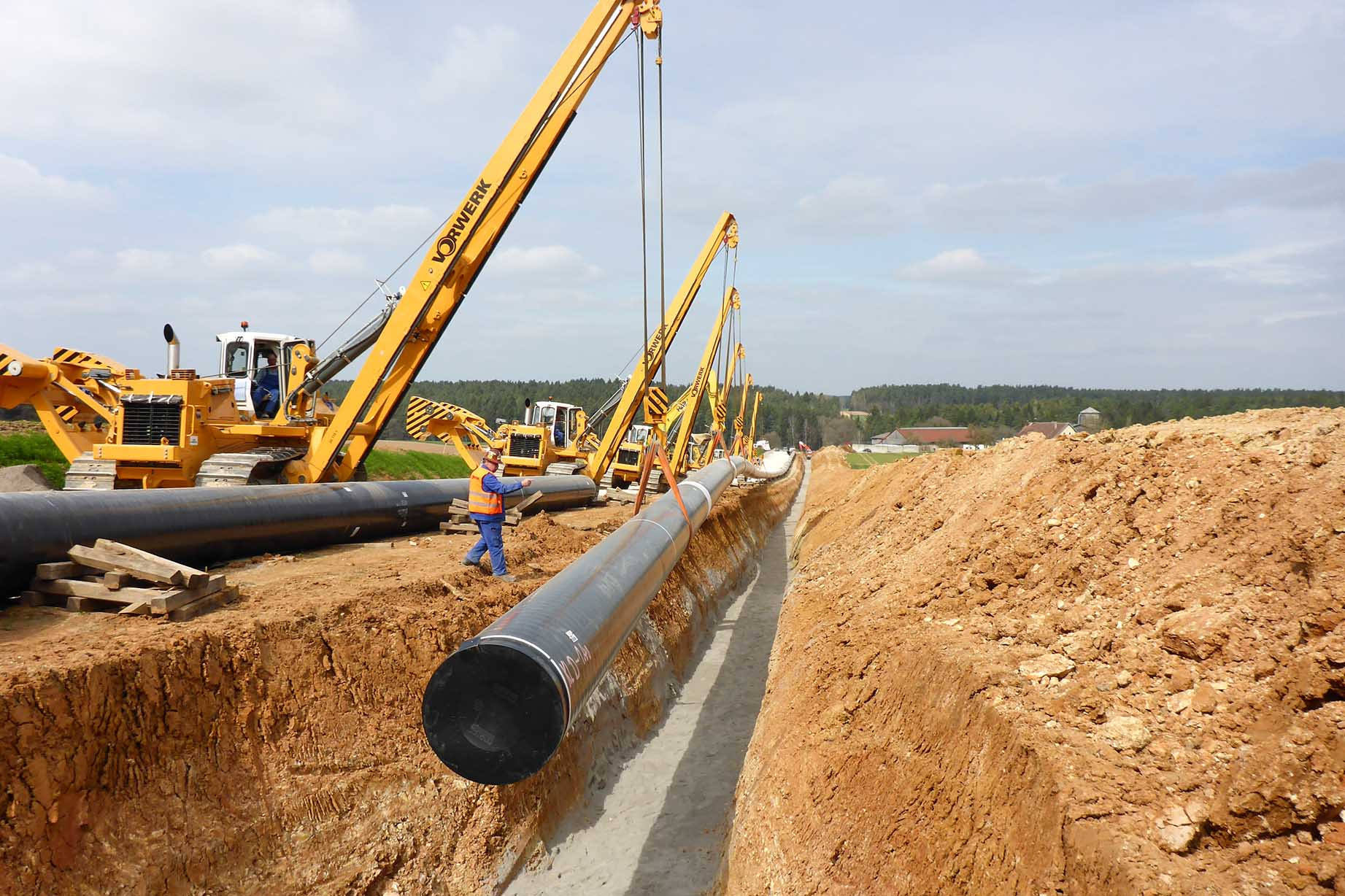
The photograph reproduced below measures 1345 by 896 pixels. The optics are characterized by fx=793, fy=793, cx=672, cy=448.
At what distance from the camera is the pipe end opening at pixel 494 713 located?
4414mm

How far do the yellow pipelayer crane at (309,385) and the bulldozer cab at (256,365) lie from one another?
0.67 m

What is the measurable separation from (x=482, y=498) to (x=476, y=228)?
18.5 ft

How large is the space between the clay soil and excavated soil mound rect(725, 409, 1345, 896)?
8.43 ft

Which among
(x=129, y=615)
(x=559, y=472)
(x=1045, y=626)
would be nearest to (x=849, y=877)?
(x=1045, y=626)

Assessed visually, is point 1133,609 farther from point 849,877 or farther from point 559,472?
point 559,472

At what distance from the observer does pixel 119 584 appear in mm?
6883

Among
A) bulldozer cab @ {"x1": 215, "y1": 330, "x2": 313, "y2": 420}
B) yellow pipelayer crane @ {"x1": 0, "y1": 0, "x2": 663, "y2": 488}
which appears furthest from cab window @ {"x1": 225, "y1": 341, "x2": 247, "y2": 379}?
yellow pipelayer crane @ {"x1": 0, "y1": 0, "x2": 663, "y2": 488}

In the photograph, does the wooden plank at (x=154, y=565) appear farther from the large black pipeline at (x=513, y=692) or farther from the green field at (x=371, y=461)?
the green field at (x=371, y=461)

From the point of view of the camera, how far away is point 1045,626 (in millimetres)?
5594

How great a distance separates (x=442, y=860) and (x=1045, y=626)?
5030mm

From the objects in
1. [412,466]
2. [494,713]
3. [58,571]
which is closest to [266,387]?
[58,571]

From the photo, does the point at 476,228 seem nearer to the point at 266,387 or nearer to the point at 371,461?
the point at 266,387

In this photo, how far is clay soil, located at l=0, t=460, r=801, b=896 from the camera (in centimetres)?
503

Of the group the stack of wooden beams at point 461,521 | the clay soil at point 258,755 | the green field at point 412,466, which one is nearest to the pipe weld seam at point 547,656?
the clay soil at point 258,755
